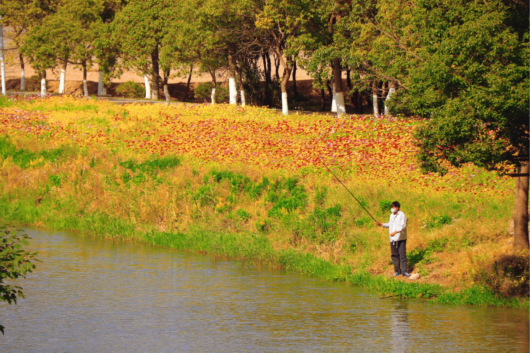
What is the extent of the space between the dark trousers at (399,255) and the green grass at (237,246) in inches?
14.1

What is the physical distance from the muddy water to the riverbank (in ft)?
3.15

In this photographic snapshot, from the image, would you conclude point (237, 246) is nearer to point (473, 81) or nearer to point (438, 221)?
point (438, 221)

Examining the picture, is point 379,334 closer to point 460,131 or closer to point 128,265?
point 460,131

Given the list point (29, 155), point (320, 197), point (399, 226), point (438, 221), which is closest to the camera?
point (399, 226)

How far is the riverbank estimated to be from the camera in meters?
14.1

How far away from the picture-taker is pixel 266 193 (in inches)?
773

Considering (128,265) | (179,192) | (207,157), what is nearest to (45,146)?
(207,157)

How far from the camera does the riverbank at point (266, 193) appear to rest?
46.4 feet

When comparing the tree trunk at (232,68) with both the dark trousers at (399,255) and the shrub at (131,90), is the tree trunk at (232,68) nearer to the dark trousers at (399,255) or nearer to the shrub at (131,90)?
the shrub at (131,90)


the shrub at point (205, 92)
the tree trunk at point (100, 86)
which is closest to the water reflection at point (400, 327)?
the shrub at point (205, 92)

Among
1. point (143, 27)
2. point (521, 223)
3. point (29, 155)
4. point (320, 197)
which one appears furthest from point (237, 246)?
point (143, 27)

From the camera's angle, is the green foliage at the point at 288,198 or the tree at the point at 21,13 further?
the tree at the point at 21,13

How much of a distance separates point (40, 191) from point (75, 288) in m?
10.6

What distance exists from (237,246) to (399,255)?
16.4ft
